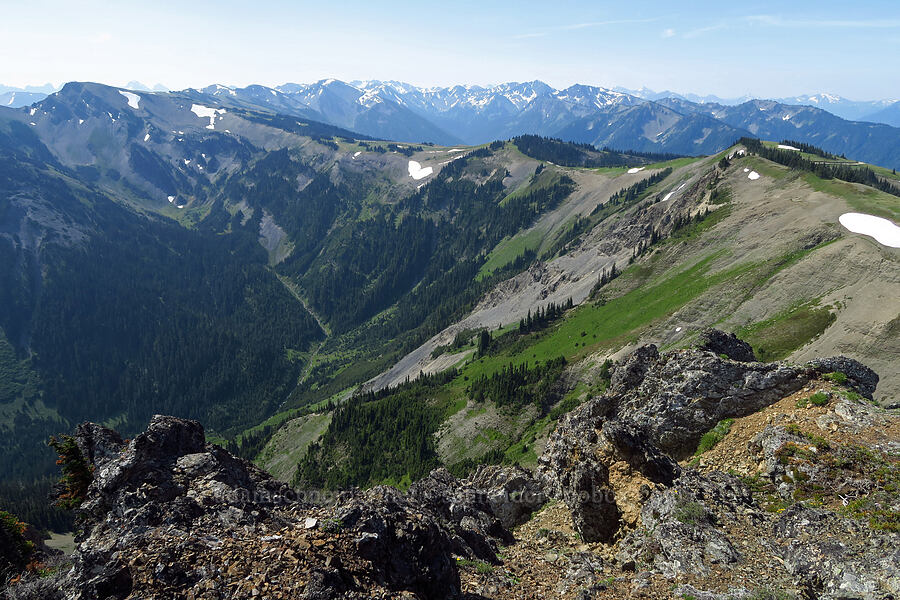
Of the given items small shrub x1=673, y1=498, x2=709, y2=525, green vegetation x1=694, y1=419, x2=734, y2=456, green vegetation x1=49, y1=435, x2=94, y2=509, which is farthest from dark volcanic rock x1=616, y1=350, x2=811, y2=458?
green vegetation x1=49, y1=435, x2=94, y2=509

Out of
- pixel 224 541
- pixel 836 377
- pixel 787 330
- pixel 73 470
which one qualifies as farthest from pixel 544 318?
pixel 224 541

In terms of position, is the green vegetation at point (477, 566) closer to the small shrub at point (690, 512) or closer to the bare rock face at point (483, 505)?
the bare rock face at point (483, 505)

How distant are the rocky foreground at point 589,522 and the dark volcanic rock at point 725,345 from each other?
9.25 metres

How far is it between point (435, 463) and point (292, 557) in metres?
85.6

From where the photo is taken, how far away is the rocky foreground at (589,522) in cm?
1533

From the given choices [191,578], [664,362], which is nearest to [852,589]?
[191,578]

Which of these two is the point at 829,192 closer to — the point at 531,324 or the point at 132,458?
the point at 531,324

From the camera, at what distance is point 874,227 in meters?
82.9

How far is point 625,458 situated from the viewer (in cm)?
2667

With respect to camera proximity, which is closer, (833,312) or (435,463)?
(833,312)

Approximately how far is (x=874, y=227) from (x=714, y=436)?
8512cm

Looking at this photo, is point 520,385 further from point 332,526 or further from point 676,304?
point 332,526

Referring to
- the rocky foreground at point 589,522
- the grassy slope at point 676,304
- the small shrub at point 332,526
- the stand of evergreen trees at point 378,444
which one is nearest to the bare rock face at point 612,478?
the rocky foreground at point 589,522

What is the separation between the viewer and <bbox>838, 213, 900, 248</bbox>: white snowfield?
251ft
